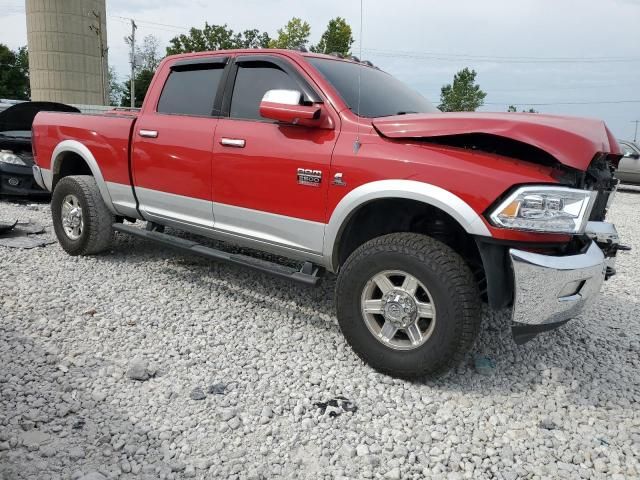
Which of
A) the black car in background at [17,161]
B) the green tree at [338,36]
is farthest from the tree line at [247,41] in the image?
the black car in background at [17,161]

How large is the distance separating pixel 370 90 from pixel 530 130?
1496mm

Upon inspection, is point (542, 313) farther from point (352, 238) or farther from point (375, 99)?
point (375, 99)

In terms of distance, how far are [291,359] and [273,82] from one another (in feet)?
6.49

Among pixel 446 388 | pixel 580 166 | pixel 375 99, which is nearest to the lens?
pixel 580 166

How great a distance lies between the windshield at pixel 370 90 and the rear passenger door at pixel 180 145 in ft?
3.10

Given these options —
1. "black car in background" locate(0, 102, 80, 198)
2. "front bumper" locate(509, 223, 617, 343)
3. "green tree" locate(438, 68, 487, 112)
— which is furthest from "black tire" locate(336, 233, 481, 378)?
"green tree" locate(438, 68, 487, 112)

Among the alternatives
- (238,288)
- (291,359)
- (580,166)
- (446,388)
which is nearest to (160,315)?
(238,288)

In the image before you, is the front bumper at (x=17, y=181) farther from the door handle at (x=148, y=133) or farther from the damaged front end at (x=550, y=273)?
the damaged front end at (x=550, y=273)

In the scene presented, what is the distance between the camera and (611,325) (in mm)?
4234

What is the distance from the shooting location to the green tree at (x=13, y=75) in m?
56.9

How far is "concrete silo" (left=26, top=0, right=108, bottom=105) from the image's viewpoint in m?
50.4

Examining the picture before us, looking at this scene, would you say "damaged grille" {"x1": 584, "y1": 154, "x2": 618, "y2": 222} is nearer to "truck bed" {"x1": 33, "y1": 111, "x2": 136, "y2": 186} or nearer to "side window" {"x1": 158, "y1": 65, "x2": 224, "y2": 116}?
"side window" {"x1": 158, "y1": 65, "x2": 224, "y2": 116}

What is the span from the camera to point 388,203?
10.9 ft

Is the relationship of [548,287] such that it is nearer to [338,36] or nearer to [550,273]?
[550,273]
